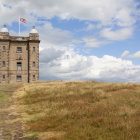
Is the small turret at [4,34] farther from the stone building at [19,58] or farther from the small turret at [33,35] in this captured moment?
the small turret at [33,35]

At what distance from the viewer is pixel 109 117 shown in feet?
26.4

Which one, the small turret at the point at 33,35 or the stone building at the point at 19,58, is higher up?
the small turret at the point at 33,35

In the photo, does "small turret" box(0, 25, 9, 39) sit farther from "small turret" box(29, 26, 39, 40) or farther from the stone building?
"small turret" box(29, 26, 39, 40)

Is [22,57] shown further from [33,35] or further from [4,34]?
[4,34]

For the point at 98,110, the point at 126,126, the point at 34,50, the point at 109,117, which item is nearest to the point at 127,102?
the point at 98,110

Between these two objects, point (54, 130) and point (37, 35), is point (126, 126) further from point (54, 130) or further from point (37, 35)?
point (37, 35)

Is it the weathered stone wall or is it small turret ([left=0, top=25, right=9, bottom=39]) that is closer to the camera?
the weathered stone wall

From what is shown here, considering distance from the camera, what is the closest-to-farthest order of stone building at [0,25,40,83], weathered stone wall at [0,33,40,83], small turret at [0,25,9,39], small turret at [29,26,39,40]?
stone building at [0,25,40,83] → weathered stone wall at [0,33,40,83] → small turret at [0,25,9,39] → small turret at [29,26,39,40]

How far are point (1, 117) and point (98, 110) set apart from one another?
518 cm

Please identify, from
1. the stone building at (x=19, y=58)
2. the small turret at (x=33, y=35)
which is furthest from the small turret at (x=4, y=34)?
the small turret at (x=33, y=35)

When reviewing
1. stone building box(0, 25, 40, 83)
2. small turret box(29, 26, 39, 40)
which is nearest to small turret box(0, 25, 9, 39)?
stone building box(0, 25, 40, 83)

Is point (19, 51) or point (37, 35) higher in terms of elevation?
point (37, 35)

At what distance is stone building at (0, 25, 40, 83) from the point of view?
4022 centimetres

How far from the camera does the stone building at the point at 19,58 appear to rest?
4022cm
